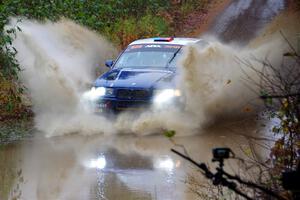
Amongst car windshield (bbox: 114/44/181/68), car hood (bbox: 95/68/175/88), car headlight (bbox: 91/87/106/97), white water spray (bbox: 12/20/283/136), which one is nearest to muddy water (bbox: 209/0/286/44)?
white water spray (bbox: 12/20/283/136)

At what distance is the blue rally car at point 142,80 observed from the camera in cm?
1314

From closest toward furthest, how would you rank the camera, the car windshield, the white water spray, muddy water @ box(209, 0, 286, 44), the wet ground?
the camera → the wet ground → the white water spray → the car windshield → muddy water @ box(209, 0, 286, 44)

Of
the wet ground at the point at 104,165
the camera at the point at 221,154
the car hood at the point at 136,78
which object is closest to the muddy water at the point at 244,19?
the car hood at the point at 136,78

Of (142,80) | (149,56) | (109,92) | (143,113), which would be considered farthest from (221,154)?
(149,56)

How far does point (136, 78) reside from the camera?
1358cm

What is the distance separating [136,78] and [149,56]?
1.22 meters

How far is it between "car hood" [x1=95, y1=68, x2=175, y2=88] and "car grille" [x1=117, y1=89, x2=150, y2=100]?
0.11 m

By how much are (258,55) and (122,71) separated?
359 cm

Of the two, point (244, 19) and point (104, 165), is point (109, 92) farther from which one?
point (244, 19)

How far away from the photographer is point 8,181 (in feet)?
31.4

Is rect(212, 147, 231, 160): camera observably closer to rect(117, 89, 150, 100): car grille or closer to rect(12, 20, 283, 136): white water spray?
rect(12, 20, 283, 136): white water spray

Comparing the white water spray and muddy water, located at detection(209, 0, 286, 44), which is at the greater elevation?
muddy water, located at detection(209, 0, 286, 44)

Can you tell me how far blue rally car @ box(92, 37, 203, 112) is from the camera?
13.1 m

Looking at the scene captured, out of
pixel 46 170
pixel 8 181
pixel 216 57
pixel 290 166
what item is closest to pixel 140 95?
pixel 216 57
